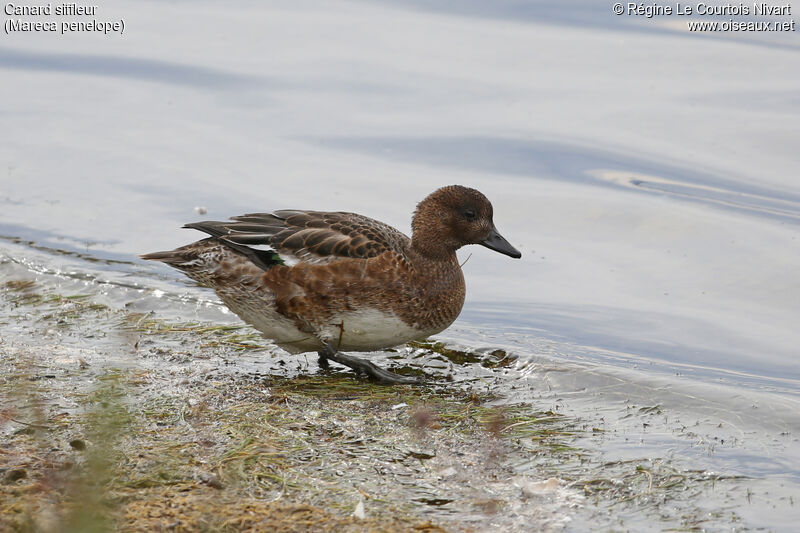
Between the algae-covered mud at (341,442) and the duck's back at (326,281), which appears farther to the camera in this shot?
the duck's back at (326,281)

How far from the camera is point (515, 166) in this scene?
11773mm

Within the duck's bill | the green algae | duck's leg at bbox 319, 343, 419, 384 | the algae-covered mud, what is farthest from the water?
duck's leg at bbox 319, 343, 419, 384

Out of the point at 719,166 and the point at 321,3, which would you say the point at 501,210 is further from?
the point at 321,3

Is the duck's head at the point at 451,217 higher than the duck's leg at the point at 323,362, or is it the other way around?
the duck's head at the point at 451,217

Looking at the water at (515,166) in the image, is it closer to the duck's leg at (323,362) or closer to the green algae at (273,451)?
the green algae at (273,451)

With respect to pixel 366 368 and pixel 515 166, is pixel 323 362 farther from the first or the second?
pixel 515 166

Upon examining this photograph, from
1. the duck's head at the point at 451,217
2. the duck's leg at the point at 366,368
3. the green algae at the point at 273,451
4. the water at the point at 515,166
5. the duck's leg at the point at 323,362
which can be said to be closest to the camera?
the green algae at the point at 273,451

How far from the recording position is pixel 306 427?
564 centimetres
